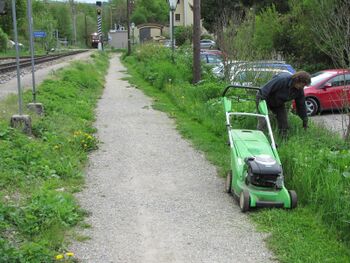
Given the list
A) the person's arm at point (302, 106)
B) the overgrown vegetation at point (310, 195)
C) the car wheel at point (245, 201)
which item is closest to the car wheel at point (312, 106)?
the overgrown vegetation at point (310, 195)

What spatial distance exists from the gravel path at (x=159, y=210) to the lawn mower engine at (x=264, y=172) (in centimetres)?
48

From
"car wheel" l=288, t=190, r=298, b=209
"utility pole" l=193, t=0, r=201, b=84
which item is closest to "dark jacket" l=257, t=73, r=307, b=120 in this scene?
"car wheel" l=288, t=190, r=298, b=209

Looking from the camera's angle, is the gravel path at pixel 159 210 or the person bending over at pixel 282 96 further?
the person bending over at pixel 282 96

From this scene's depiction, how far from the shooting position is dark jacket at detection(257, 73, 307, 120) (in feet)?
26.0

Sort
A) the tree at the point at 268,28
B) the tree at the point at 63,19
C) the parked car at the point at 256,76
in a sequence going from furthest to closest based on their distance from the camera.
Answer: the tree at the point at 63,19 → the tree at the point at 268,28 → the parked car at the point at 256,76

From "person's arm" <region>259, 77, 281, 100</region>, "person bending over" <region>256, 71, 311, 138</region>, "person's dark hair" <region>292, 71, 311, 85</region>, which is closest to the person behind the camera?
"person's dark hair" <region>292, 71, 311, 85</region>

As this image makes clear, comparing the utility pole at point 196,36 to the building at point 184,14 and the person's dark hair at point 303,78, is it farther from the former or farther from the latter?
the building at point 184,14

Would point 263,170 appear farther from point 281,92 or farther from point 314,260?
point 281,92

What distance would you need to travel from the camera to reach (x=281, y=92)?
800cm

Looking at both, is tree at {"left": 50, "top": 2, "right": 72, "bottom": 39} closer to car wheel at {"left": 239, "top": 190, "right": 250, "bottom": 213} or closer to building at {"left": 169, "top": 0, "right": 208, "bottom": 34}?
building at {"left": 169, "top": 0, "right": 208, "bottom": 34}

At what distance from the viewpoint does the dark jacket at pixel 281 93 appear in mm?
7934

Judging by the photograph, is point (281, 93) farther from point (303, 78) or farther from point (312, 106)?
point (312, 106)

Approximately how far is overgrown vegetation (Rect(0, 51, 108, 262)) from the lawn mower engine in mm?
2138

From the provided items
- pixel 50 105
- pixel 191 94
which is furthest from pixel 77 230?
pixel 191 94
